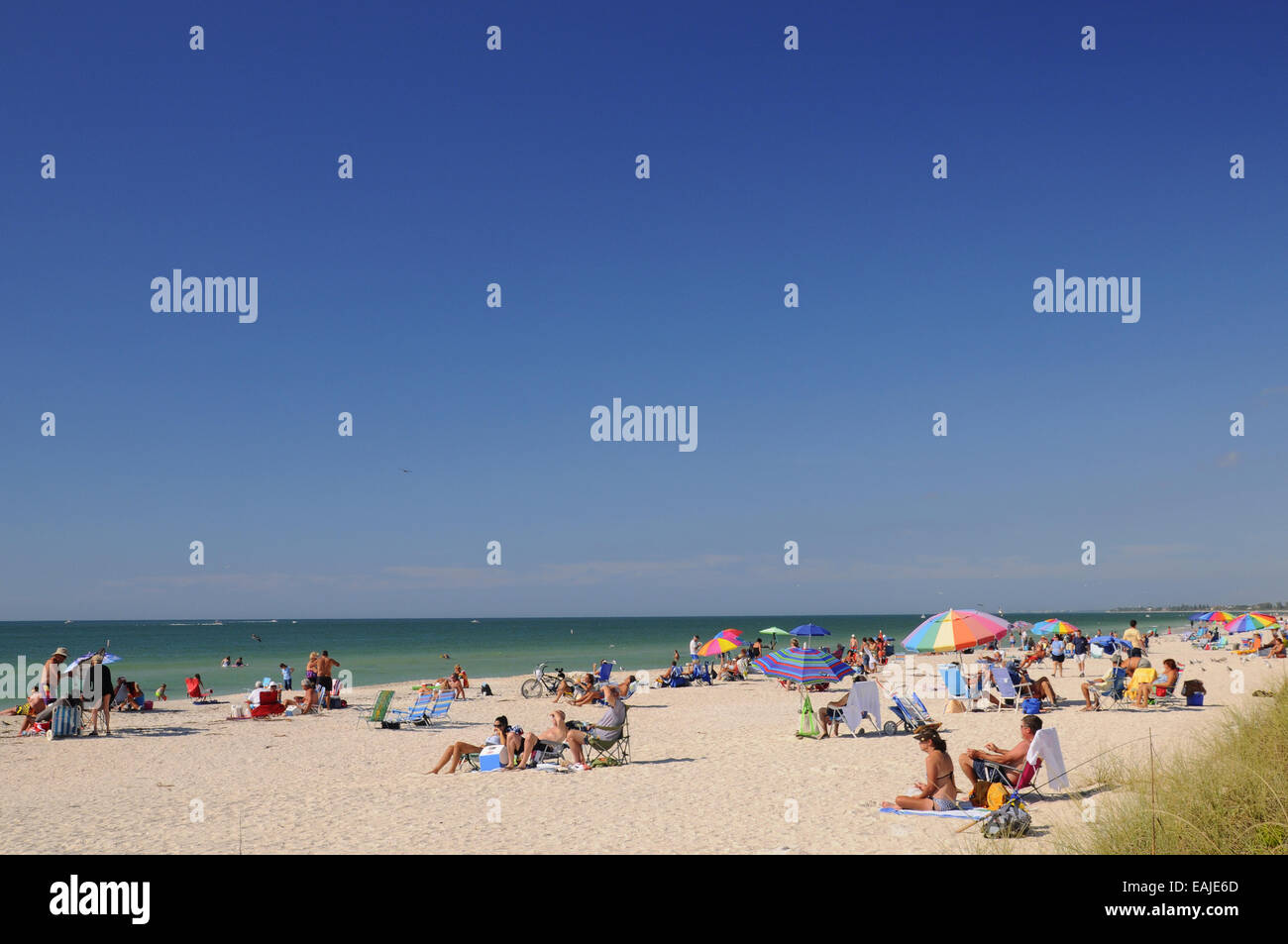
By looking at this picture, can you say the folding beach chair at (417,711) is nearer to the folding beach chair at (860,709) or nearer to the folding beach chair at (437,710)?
the folding beach chair at (437,710)

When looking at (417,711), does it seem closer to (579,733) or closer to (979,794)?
(579,733)

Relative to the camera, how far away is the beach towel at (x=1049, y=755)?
27.9 ft

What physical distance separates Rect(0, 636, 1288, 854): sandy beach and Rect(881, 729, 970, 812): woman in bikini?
15.0 inches

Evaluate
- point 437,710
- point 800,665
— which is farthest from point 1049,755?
point 437,710

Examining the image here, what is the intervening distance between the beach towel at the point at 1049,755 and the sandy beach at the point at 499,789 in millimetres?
403

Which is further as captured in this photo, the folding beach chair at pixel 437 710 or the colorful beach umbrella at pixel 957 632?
the folding beach chair at pixel 437 710

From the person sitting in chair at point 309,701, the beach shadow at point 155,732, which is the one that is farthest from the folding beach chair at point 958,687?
the beach shadow at point 155,732

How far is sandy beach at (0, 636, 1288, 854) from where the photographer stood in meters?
7.62

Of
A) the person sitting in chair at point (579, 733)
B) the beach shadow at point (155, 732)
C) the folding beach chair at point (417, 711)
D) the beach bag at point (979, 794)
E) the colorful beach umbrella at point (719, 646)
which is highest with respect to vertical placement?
the beach bag at point (979, 794)

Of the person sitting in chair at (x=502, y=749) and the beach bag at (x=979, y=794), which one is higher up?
the beach bag at (x=979, y=794)

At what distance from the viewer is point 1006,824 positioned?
23.6ft
